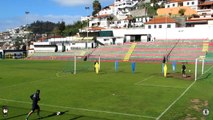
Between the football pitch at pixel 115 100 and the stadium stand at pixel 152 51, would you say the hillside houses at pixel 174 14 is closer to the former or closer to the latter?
the stadium stand at pixel 152 51

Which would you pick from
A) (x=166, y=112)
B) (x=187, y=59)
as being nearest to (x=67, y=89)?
(x=166, y=112)

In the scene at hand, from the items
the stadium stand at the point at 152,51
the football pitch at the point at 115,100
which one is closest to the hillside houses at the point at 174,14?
the stadium stand at the point at 152,51

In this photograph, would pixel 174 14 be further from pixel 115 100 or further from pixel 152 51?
pixel 115 100

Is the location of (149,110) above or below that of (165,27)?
below

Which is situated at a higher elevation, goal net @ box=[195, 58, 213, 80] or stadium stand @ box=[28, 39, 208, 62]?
stadium stand @ box=[28, 39, 208, 62]

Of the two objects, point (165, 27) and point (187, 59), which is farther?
point (165, 27)

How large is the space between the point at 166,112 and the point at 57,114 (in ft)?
24.1

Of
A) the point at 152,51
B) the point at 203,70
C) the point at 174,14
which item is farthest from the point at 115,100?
the point at 174,14

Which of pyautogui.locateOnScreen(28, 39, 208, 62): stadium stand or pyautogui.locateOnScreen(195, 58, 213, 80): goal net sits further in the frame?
pyautogui.locateOnScreen(28, 39, 208, 62): stadium stand

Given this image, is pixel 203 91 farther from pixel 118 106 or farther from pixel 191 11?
pixel 191 11

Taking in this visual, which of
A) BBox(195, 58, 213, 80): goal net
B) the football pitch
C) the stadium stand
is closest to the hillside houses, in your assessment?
the stadium stand

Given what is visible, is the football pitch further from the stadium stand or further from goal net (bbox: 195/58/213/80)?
the stadium stand

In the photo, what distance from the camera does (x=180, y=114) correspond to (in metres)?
19.4

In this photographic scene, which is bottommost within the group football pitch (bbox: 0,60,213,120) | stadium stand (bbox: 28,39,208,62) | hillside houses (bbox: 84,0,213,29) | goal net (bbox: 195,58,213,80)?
football pitch (bbox: 0,60,213,120)
